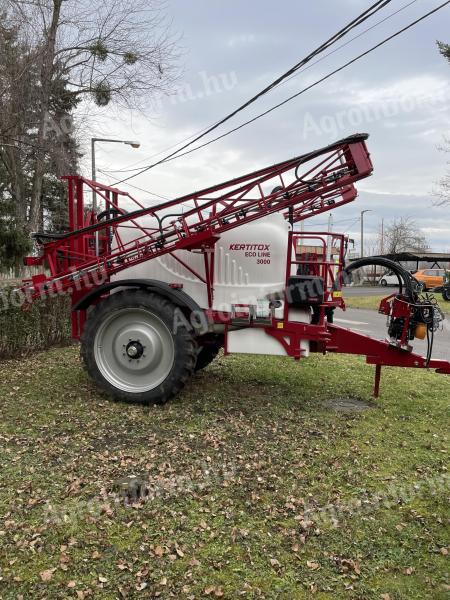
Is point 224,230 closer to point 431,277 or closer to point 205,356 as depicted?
point 205,356

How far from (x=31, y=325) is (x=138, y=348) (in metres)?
3.20

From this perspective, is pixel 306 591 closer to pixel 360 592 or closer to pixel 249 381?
pixel 360 592

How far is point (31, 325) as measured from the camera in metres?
8.07

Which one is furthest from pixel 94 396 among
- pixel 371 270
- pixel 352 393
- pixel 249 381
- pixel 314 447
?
pixel 371 270

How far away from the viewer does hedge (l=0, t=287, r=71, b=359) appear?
24.9 feet

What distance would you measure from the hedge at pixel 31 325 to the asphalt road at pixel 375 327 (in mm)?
6037

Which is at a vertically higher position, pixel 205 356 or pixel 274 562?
pixel 205 356

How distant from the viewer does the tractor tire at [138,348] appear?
18.3ft

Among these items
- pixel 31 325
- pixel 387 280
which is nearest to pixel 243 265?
pixel 31 325

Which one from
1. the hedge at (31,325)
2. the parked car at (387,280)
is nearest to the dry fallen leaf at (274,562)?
the hedge at (31,325)

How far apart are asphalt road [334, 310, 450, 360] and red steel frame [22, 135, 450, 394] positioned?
437 cm

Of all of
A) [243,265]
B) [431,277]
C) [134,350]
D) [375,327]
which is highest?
[243,265]

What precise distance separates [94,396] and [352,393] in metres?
3.32

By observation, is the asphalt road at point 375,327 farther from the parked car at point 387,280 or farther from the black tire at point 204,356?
the parked car at point 387,280
